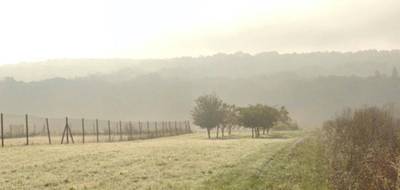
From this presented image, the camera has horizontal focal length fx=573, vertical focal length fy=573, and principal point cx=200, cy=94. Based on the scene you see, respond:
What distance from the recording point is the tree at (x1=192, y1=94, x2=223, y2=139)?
362 feet

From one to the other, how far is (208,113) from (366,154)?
8293 cm

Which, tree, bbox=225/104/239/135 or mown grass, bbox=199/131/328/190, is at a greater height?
tree, bbox=225/104/239/135

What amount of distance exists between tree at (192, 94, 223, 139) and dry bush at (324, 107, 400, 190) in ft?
187

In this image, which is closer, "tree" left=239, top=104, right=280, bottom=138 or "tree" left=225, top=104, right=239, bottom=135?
"tree" left=239, top=104, right=280, bottom=138

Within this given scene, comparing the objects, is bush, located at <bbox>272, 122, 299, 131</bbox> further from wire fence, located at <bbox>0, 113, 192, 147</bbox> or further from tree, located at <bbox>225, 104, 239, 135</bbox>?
tree, located at <bbox>225, 104, 239, 135</bbox>

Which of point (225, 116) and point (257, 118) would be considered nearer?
point (257, 118)

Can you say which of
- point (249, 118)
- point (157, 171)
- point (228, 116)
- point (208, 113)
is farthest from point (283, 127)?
point (157, 171)

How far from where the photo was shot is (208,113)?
111m

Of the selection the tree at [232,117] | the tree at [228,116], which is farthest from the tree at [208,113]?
the tree at [232,117]

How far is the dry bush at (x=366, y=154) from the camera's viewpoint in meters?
20.0

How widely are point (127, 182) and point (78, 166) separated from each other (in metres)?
7.93

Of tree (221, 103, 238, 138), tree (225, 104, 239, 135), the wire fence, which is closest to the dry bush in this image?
the wire fence

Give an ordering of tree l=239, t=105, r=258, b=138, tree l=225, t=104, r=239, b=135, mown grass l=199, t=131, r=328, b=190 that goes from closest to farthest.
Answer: mown grass l=199, t=131, r=328, b=190
tree l=239, t=105, r=258, b=138
tree l=225, t=104, r=239, b=135

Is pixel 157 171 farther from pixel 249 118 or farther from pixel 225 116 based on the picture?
pixel 225 116
